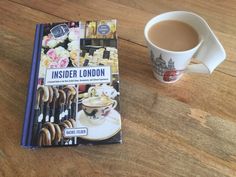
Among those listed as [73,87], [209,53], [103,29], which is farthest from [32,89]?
[209,53]

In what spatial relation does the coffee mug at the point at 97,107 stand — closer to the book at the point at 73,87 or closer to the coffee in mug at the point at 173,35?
the book at the point at 73,87

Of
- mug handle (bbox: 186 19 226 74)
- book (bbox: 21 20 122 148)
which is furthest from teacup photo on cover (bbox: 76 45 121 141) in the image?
mug handle (bbox: 186 19 226 74)

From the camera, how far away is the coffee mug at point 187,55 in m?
0.51

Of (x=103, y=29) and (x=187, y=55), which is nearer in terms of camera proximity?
(x=187, y=55)

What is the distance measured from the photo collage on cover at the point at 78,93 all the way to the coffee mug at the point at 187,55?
0.27 ft

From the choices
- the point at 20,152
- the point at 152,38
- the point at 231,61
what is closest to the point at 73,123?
the point at 20,152

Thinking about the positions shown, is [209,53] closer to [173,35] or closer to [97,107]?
[173,35]

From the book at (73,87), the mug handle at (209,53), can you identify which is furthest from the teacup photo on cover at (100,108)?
the mug handle at (209,53)

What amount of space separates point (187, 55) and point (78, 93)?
0.20 metres

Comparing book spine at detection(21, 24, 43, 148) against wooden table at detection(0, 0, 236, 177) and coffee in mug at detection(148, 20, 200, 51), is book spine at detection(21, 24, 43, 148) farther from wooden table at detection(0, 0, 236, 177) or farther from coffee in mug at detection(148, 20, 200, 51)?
coffee in mug at detection(148, 20, 200, 51)

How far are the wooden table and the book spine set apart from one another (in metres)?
0.02

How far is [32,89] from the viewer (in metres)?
0.56

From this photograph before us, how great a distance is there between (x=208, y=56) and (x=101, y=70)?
0.19 metres

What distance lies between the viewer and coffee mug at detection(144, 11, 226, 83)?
0.51 m
